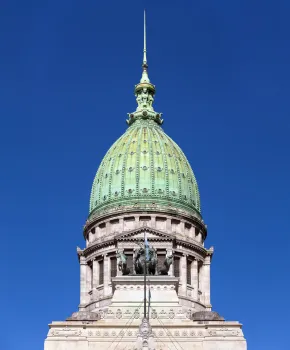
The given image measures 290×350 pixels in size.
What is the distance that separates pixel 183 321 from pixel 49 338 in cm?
1343

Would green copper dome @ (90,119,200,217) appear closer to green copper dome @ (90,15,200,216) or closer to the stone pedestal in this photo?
green copper dome @ (90,15,200,216)

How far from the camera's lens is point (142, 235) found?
12219 centimetres

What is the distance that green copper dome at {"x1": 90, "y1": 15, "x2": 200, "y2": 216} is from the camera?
128 metres

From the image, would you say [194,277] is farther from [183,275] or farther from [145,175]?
[145,175]

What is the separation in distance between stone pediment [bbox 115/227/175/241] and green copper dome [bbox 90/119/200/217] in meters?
5.76

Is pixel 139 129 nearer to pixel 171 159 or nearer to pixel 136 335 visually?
pixel 171 159

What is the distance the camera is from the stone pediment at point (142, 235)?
122125 millimetres

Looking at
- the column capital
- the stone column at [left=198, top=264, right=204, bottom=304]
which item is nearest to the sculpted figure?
the stone column at [left=198, top=264, right=204, bottom=304]

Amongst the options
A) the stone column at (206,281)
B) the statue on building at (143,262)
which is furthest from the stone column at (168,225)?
the statue on building at (143,262)

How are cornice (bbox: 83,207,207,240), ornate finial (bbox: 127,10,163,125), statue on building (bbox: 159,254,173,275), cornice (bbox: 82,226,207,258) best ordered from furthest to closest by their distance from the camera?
ornate finial (bbox: 127,10,163,125)
cornice (bbox: 83,207,207,240)
cornice (bbox: 82,226,207,258)
statue on building (bbox: 159,254,173,275)

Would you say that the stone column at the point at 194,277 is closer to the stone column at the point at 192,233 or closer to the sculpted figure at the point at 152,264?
the stone column at the point at 192,233

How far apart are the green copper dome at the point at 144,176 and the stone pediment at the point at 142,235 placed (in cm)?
485

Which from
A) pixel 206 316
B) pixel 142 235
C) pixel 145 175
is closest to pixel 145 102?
pixel 145 175

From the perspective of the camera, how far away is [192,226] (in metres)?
129
